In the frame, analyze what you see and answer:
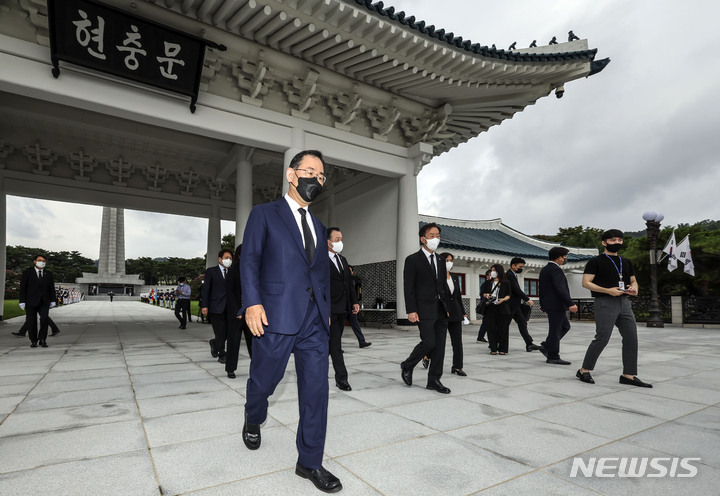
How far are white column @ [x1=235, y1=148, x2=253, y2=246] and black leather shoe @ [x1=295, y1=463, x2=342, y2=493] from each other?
943 centimetres

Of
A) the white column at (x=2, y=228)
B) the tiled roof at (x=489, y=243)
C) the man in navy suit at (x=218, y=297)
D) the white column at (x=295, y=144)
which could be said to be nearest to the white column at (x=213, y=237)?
the white column at (x=2, y=228)

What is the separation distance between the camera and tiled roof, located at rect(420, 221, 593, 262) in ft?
51.6

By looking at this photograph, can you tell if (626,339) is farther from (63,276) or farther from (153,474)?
(63,276)

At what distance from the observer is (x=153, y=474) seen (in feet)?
7.01

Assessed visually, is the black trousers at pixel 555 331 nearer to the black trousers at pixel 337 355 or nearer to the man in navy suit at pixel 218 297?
the black trousers at pixel 337 355

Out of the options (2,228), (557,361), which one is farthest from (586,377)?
(2,228)

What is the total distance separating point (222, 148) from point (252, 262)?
11.0 m

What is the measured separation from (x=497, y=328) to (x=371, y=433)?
4807mm

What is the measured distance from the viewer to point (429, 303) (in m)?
4.17

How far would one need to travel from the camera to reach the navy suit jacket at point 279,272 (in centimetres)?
220

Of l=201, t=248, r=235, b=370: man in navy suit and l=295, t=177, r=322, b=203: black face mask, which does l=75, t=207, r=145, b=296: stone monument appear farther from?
l=295, t=177, r=322, b=203: black face mask

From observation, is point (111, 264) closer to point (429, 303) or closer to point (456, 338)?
point (456, 338)

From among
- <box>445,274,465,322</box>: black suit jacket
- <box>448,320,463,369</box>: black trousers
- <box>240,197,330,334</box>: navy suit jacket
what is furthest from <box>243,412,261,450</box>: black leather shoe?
<box>448,320,463,369</box>: black trousers

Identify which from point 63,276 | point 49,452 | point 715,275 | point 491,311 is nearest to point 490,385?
point 491,311
